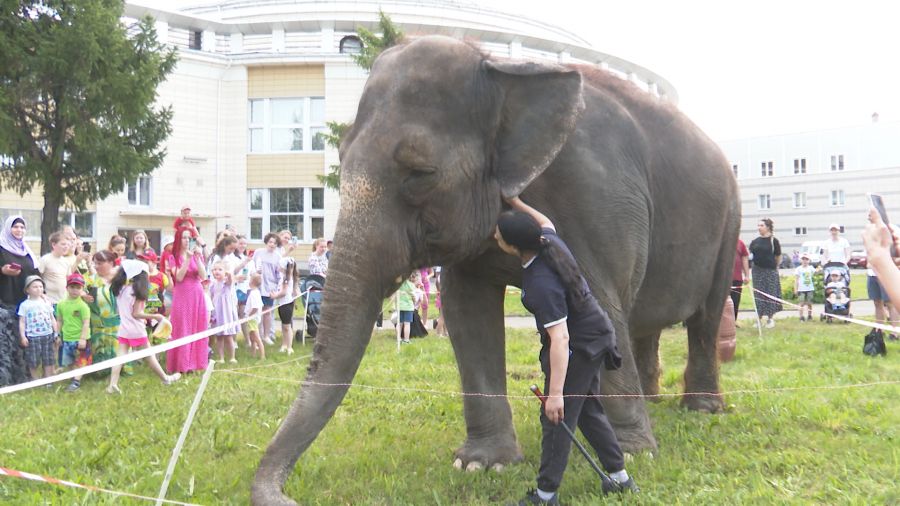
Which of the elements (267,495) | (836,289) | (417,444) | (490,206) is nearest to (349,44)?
(836,289)

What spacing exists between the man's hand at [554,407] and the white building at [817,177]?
5311 centimetres

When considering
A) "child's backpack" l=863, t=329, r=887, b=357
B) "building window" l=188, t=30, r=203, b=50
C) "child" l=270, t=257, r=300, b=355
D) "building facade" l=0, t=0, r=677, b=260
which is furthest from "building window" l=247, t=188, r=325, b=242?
"child's backpack" l=863, t=329, r=887, b=357

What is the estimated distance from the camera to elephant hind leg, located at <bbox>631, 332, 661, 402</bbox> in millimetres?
6215

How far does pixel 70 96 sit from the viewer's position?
63.1 ft

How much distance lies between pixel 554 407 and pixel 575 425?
0.21m

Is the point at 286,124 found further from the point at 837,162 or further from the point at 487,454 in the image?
the point at 837,162

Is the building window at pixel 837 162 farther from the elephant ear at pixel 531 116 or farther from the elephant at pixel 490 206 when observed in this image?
the elephant ear at pixel 531 116

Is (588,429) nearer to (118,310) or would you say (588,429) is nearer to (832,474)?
→ (832,474)

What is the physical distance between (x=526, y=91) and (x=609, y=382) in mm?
1701

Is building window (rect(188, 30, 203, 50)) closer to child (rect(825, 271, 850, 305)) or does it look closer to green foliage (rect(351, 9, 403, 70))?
green foliage (rect(351, 9, 403, 70))

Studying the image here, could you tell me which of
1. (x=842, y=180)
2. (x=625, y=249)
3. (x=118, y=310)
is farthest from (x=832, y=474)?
(x=842, y=180)

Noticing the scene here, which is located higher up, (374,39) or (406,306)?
(374,39)

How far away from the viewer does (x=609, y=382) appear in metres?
4.30

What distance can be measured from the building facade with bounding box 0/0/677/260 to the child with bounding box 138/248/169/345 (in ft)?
72.0
